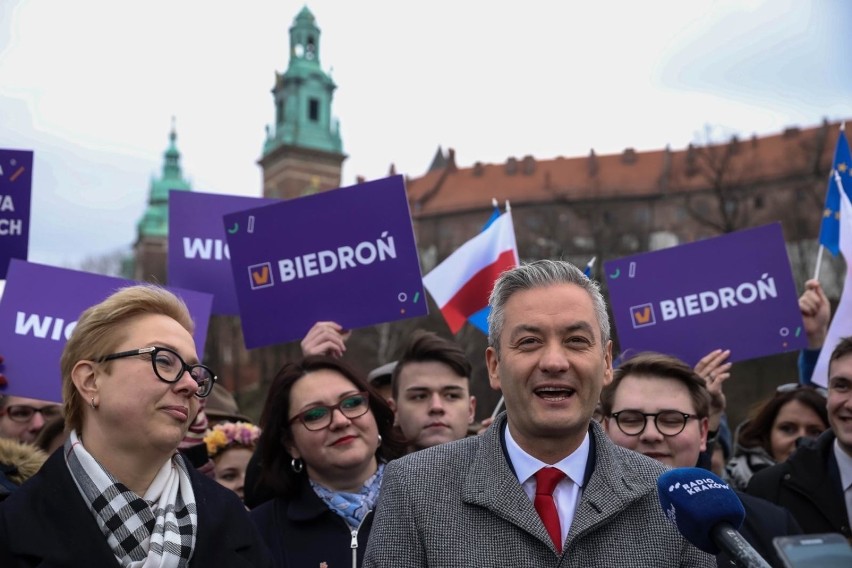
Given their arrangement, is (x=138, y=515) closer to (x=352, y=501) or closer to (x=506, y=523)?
(x=506, y=523)

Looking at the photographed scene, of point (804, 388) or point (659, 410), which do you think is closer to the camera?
point (659, 410)

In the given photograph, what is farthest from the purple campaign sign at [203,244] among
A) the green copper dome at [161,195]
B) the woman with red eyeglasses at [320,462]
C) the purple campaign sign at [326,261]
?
the green copper dome at [161,195]

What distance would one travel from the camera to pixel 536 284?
2.57 metres

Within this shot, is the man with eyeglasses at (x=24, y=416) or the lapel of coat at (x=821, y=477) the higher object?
the man with eyeglasses at (x=24, y=416)

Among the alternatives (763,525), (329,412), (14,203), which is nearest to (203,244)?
(14,203)

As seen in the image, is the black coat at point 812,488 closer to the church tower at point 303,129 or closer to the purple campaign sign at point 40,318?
the purple campaign sign at point 40,318

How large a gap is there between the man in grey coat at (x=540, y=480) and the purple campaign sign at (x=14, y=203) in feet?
12.6

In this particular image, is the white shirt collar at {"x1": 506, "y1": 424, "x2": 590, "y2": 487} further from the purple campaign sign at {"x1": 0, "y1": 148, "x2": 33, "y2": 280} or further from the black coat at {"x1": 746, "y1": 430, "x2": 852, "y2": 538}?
the purple campaign sign at {"x1": 0, "y1": 148, "x2": 33, "y2": 280}

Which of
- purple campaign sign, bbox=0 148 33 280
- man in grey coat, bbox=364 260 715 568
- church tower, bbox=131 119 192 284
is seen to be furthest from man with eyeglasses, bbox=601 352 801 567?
church tower, bbox=131 119 192 284

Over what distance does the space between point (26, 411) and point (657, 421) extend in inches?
126

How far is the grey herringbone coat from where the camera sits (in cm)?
238

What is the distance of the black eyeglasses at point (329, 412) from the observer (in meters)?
3.85

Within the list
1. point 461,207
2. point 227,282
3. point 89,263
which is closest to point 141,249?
point 89,263

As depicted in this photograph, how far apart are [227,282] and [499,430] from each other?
4.04 metres
